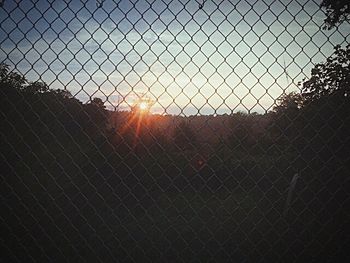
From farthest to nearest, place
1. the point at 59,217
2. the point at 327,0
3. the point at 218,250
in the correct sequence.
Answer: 1. the point at 327,0
2. the point at 59,217
3. the point at 218,250

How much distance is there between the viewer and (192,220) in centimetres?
771

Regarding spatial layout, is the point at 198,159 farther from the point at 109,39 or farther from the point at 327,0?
the point at 109,39

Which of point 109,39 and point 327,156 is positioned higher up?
point 109,39

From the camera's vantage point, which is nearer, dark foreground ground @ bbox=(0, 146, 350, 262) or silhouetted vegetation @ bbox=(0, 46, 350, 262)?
dark foreground ground @ bbox=(0, 146, 350, 262)

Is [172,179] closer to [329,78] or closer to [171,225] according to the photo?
[171,225]

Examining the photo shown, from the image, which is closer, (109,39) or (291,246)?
(109,39)

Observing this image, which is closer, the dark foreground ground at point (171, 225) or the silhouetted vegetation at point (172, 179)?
the dark foreground ground at point (171, 225)

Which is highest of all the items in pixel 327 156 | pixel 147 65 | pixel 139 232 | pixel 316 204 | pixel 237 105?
pixel 147 65

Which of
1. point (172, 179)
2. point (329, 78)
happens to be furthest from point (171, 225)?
point (329, 78)

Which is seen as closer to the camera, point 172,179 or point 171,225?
point 171,225

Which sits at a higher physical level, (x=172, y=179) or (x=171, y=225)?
(x=172, y=179)

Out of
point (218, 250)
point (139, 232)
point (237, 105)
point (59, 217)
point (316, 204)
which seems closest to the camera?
point (237, 105)

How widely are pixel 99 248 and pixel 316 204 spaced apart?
642 centimetres

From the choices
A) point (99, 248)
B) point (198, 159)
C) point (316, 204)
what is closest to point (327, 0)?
point (316, 204)
